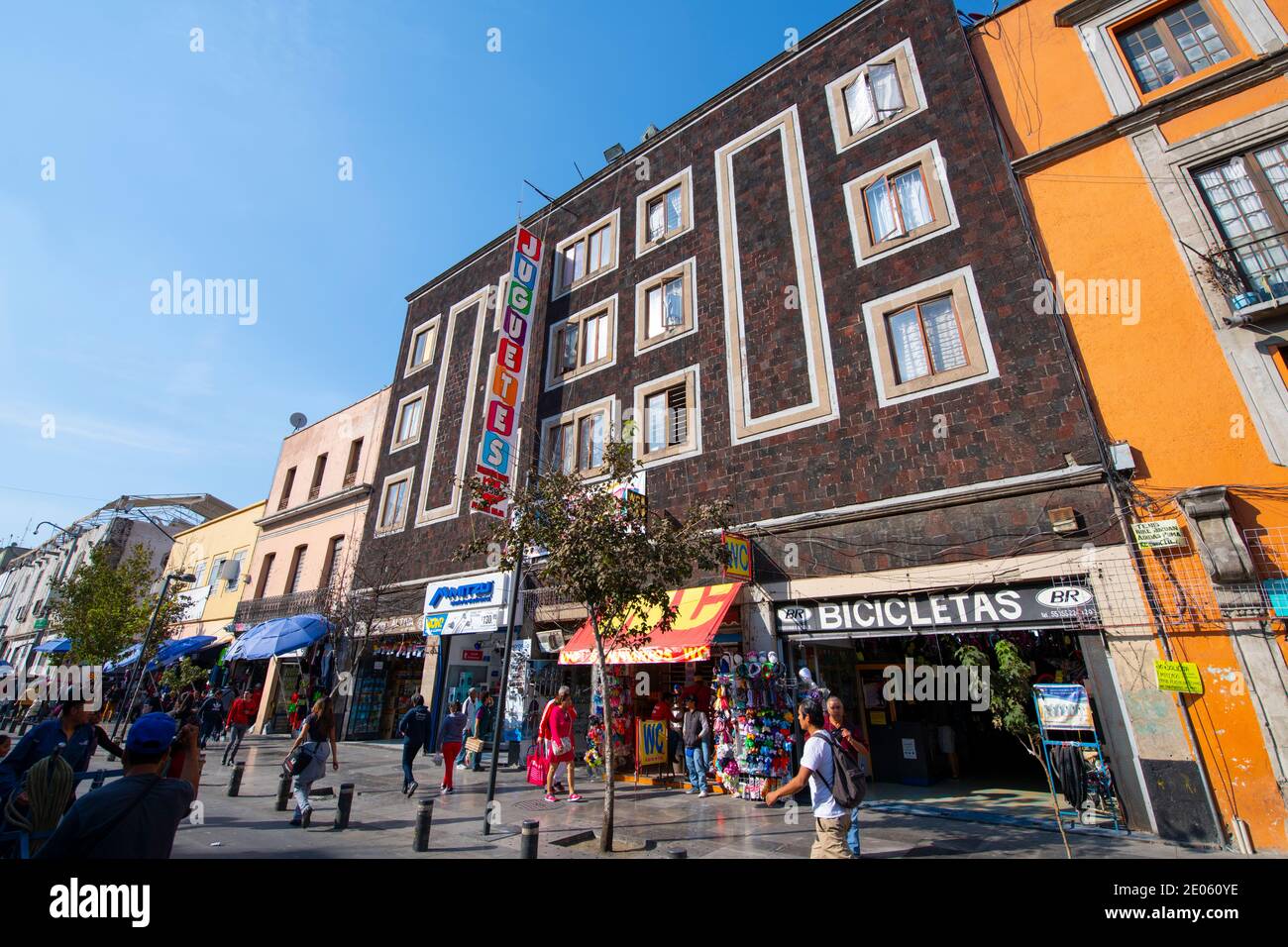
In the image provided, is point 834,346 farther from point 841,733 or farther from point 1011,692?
point 841,733

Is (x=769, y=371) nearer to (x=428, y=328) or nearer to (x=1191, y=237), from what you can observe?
(x=1191, y=237)

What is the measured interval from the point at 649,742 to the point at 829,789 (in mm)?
9566

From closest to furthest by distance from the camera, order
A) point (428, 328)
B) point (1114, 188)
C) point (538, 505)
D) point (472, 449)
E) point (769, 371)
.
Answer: point (538, 505)
point (1114, 188)
point (769, 371)
point (472, 449)
point (428, 328)

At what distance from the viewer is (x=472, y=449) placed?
2205 cm

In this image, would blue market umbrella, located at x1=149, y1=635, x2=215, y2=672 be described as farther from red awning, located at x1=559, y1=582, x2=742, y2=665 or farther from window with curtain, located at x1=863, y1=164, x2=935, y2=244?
window with curtain, located at x1=863, y1=164, x2=935, y2=244

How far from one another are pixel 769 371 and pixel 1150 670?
30.8 ft

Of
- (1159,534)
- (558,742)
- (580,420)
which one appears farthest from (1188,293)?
(580,420)

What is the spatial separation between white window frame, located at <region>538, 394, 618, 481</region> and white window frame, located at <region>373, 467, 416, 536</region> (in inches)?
283

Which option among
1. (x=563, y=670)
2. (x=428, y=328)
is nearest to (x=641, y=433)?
(x=563, y=670)

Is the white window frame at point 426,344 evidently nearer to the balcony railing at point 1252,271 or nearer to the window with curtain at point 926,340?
the window with curtain at point 926,340

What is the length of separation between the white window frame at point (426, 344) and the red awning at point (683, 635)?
16.6m

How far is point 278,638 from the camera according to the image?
60.0 ft

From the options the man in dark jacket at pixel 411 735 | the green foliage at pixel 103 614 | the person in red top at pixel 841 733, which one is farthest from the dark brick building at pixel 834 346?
the green foliage at pixel 103 614

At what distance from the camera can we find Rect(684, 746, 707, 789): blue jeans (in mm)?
12578
